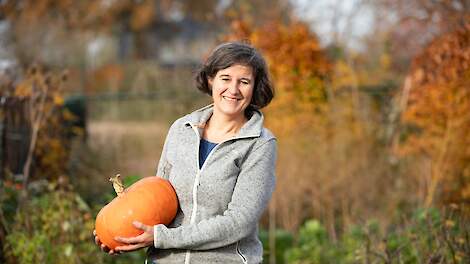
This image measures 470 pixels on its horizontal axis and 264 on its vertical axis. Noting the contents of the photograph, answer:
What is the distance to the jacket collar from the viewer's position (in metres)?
2.75

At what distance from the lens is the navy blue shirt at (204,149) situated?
2.77 m

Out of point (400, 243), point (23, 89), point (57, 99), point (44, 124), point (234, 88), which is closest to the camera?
point (234, 88)

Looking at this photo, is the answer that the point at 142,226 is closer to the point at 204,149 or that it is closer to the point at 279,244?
the point at 204,149

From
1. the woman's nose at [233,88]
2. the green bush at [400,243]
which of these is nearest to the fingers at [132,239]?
the woman's nose at [233,88]

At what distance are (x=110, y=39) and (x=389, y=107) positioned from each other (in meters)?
29.6

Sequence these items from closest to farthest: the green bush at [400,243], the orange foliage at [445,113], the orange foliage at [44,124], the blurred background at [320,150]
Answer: the green bush at [400,243]
the blurred background at [320,150]
the orange foliage at [44,124]
the orange foliage at [445,113]

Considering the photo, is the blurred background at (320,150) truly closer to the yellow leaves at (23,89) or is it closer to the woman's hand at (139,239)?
the yellow leaves at (23,89)

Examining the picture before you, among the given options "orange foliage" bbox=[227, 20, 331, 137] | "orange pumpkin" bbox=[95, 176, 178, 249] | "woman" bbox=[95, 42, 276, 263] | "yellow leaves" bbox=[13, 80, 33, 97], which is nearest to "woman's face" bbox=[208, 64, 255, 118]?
"woman" bbox=[95, 42, 276, 263]

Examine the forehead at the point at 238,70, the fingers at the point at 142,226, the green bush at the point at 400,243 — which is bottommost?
the green bush at the point at 400,243

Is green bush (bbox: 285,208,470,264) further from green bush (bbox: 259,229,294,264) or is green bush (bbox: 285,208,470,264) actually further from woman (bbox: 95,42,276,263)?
woman (bbox: 95,42,276,263)

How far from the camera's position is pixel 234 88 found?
273 cm

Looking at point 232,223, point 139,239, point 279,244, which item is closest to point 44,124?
point 279,244

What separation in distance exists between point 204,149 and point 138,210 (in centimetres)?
32

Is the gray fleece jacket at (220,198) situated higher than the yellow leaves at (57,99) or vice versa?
the yellow leaves at (57,99)
